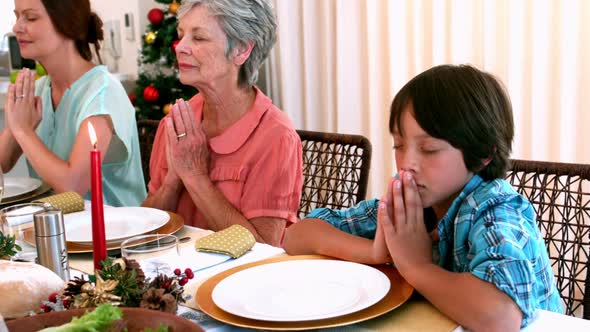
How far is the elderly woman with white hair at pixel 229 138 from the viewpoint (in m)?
1.79

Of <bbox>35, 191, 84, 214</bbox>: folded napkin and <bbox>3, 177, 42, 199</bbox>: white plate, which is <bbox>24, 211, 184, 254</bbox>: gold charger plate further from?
<bbox>3, 177, 42, 199</bbox>: white plate

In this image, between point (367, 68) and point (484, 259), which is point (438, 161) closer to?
point (484, 259)

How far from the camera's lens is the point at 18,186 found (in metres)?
2.02

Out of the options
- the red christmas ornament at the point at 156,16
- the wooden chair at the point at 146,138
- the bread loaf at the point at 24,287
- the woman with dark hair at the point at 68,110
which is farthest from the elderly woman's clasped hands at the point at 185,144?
the red christmas ornament at the point at 156,16

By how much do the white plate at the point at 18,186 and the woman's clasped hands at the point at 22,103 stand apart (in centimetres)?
15

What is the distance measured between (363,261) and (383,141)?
2.26 metres

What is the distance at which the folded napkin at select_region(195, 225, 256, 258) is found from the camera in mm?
1288

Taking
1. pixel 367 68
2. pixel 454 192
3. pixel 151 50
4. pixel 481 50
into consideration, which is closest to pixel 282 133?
pixel 454 192

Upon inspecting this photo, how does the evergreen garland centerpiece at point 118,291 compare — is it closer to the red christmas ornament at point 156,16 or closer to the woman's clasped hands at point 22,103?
the woman's clasped hands at point 22,103

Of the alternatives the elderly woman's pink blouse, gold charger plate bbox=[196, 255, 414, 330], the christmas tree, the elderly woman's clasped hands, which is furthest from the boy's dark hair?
the christmas tree

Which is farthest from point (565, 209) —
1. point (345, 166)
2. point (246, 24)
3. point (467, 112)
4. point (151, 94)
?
point (151, 94)

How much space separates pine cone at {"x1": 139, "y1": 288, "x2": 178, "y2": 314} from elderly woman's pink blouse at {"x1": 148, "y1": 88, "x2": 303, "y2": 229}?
884 mm

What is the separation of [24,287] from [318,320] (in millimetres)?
395

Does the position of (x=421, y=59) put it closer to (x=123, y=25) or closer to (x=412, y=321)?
(x=123, y=25)
